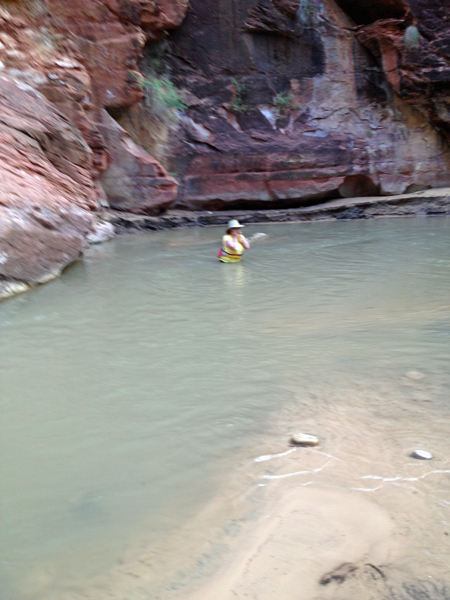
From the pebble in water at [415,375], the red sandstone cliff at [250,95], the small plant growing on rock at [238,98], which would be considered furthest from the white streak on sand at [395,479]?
the small plant growing on rock at [238,98]

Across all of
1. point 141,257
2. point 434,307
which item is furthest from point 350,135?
point 434,307

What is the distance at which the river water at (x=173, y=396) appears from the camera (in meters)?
2.12

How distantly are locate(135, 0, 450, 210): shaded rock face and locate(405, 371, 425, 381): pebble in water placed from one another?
13.0 metres

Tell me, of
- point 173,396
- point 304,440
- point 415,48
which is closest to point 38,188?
point 173,396

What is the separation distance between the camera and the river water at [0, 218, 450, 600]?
6.96 ft

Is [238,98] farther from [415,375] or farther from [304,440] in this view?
[304,440]

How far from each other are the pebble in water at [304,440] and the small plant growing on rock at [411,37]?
668 inches

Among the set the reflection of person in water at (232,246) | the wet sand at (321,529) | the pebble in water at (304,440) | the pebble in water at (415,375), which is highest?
the reflection of person in water at (232,246)

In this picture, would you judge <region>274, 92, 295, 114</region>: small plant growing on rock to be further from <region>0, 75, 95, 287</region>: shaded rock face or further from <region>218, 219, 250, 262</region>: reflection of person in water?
<region>218, 219, 250, 262</region>: reflection of person in water

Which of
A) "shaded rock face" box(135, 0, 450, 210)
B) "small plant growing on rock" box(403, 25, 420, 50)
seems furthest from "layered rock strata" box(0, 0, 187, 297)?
"small plant growing on rock" box(403, 25, 420, 50)

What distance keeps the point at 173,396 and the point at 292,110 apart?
15.6 m

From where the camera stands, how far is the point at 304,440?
8.98 ft

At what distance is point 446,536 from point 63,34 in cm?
1395

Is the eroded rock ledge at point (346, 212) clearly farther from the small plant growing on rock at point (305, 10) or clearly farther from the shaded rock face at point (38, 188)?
the small plant growing on rock at point (305, 10)
